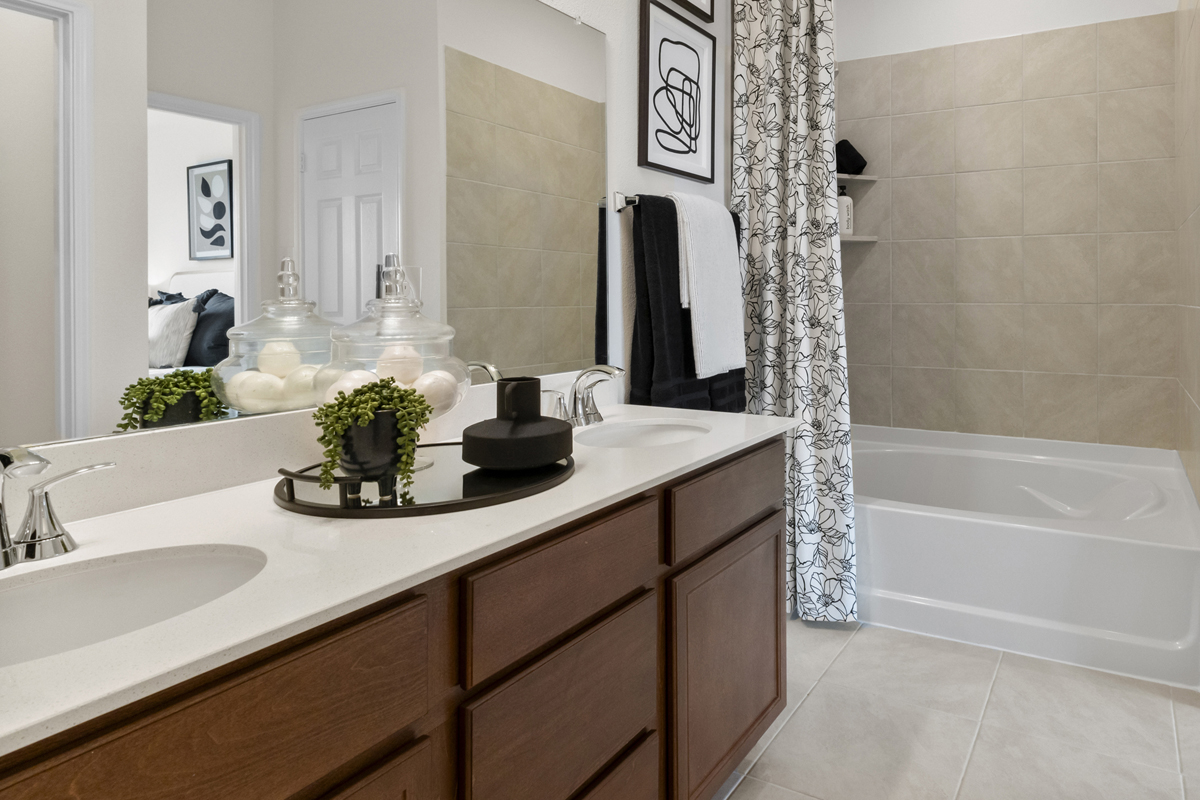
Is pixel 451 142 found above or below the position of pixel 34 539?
above

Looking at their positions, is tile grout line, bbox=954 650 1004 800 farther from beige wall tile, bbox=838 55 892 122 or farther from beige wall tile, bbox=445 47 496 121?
beige wall tile, bbox=838 55 892 122

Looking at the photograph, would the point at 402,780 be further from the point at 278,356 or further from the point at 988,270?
the point at 988,270

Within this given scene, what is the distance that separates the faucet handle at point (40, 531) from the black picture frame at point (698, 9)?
7.18 ft

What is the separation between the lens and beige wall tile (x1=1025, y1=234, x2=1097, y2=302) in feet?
10.1

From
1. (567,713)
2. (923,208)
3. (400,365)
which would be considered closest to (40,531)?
(400,365)

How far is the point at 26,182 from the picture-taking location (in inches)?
38.9

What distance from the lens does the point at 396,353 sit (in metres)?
1.37

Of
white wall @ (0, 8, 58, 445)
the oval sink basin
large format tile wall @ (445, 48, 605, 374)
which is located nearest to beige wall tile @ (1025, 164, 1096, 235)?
large format tile wall @ (445, 48, 605, 374)

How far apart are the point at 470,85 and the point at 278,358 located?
0.75 m

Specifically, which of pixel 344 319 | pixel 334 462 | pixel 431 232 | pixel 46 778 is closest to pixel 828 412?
pixel 431 232

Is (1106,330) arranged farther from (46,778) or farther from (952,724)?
(46,778)

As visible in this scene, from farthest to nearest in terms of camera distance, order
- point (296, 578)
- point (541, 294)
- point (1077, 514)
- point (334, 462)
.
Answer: point (1077, 514), point (541, 294), point (334, 462), point (296, 578)

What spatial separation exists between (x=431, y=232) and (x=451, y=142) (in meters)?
0.21

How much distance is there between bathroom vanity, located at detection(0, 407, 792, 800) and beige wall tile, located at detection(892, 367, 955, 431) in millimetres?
2021
